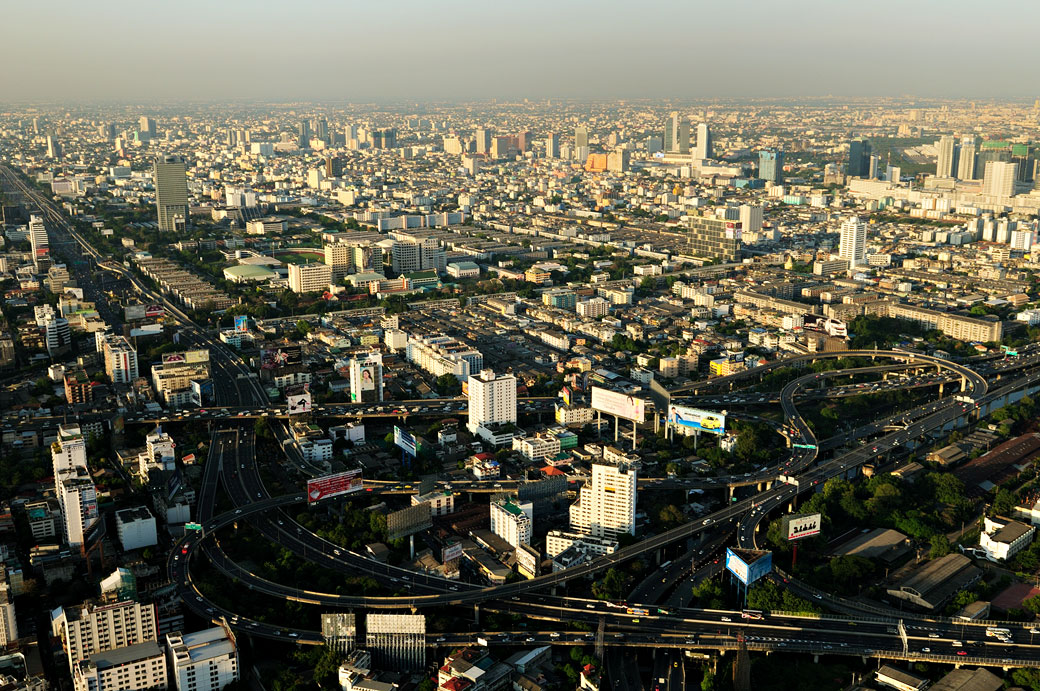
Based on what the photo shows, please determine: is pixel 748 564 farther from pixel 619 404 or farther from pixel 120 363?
pixel 120 363

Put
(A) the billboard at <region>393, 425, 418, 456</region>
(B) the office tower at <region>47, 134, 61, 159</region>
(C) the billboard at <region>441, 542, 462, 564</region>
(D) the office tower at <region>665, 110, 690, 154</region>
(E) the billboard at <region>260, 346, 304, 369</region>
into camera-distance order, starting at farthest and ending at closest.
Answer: (D) the office tower at <region>665, 110, 690, 154</region> → (B) the office tower at <region>47, 134, 61, 159</region> → (E) the billboard at <region>260, 346, 304, 369</region> → (A) the billboard at <region>393, 425, 418, 456</region> → (C) the billboard at <region>441, 542, 462, 564</region>

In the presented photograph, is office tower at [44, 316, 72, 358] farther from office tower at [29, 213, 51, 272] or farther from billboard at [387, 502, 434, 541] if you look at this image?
billboard at [387, 502, 434, 541]

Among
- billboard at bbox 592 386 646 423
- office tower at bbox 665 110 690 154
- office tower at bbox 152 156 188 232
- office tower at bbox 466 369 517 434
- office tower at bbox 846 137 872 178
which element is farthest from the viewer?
office tower at bbox 665 110 690 154

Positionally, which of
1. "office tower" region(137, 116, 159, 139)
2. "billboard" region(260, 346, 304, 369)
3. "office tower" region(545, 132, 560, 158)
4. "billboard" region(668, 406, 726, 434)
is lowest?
"billboard" region(668, 406, 726, 434)

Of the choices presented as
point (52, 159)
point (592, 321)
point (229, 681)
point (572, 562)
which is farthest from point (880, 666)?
point (52, 159)

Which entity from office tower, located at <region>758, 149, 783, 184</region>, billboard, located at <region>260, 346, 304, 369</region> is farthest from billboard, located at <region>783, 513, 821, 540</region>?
office tower, located at <region>758, 149, 783, 184</region>

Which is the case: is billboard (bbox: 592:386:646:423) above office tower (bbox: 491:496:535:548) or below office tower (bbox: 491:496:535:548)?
above
